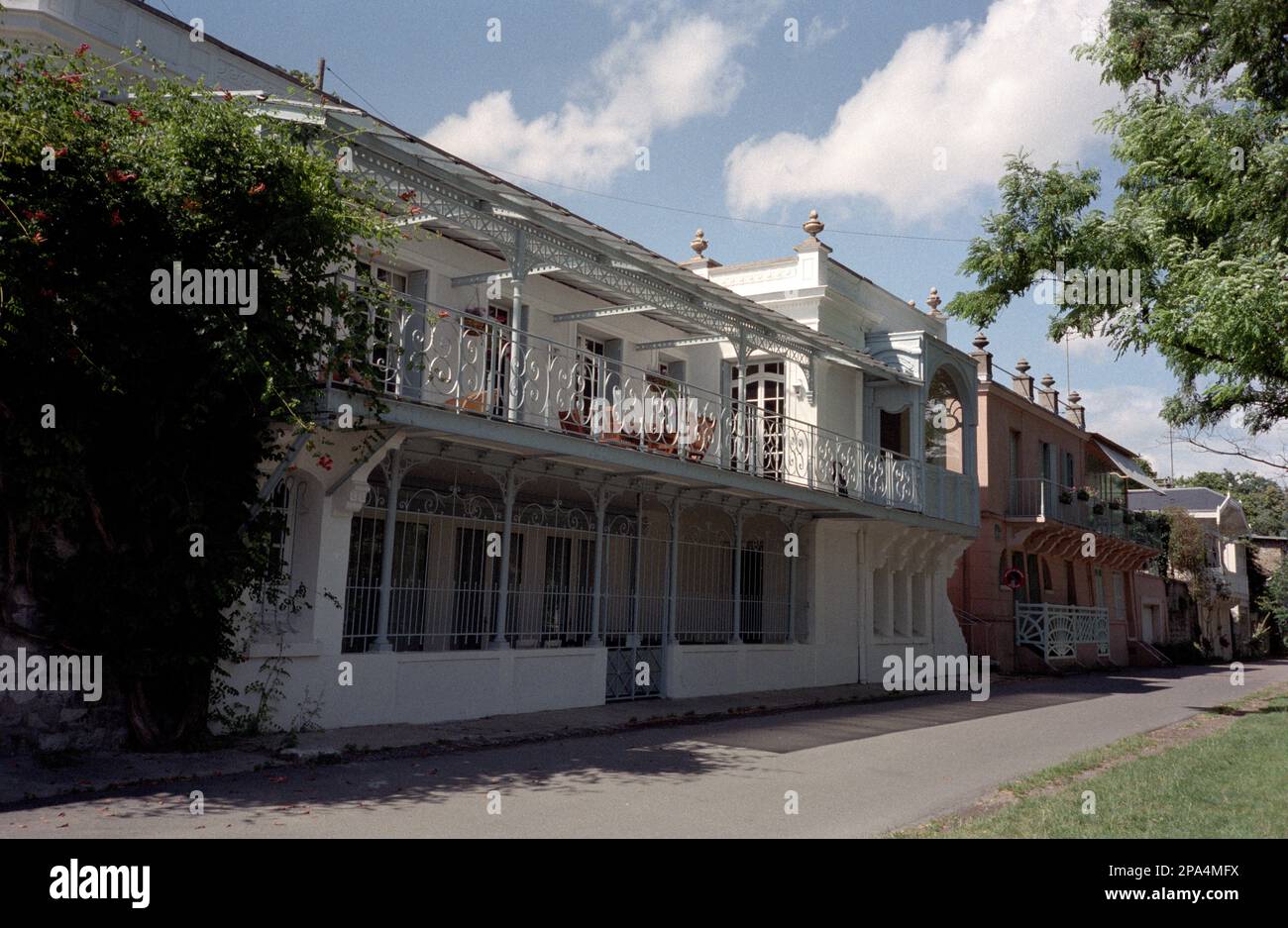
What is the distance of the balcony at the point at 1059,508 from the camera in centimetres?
2666

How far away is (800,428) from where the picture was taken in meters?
16.7

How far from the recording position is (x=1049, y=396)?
3203 cm

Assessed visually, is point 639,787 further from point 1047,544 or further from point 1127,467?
point 1127,467

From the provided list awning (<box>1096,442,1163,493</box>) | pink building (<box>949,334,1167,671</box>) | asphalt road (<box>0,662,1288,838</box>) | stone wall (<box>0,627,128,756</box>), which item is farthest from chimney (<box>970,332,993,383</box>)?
stone wall (<box>0,627,128,756</box>)

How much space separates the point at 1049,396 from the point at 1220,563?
17.9 meters

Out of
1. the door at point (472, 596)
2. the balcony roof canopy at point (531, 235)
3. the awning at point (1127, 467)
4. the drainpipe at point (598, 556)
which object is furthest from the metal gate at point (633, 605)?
the awning at point (1127, 467)

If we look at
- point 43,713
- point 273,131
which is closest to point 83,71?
point 273,131

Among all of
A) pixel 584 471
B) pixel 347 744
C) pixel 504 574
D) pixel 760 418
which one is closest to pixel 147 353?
pixel 347 744

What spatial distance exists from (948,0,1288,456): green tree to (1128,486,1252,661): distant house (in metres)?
30.4

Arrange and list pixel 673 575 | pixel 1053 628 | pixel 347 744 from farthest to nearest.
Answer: pixel 1053 628, pixel 673 575, pixel 347 744

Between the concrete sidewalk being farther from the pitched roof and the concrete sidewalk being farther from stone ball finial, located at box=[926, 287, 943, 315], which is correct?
the pitched roof

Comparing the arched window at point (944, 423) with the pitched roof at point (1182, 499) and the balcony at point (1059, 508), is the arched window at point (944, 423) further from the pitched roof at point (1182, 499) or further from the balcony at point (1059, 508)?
the pitched roof at point (1182, 499)

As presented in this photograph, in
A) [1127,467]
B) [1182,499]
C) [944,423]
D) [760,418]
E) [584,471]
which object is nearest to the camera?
[584,471]

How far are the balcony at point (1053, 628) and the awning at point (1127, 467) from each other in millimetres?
5374
